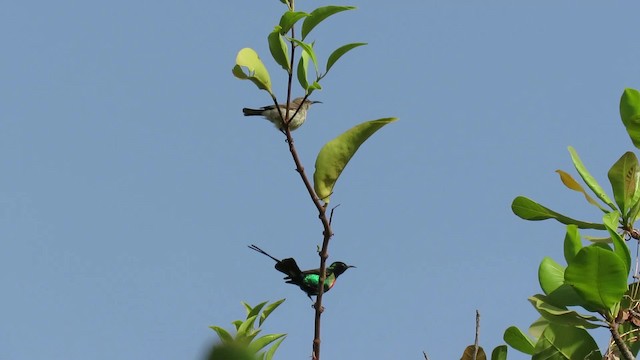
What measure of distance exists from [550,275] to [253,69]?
1.27 metres

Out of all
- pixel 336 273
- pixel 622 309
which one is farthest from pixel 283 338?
pixel 336 273

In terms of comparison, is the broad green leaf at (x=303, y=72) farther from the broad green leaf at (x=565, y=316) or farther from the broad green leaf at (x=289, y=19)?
the broad green leaf at (x=565, y=316)

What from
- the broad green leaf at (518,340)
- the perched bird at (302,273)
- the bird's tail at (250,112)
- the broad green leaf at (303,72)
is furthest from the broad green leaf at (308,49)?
the bird's tail at (250,112)

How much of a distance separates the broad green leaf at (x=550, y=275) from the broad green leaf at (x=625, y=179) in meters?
0.61

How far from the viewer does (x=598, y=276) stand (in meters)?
2.97

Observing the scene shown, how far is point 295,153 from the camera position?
2475mm

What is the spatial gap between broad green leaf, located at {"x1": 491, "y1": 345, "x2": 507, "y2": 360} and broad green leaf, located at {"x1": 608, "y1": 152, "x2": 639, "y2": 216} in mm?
881

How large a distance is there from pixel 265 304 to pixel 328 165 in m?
0.79

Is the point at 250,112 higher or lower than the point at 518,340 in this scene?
higher

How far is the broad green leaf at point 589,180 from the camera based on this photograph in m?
3.79

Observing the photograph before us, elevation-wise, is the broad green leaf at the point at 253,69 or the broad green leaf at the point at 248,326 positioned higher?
the broad green leaf at the point at 253,69

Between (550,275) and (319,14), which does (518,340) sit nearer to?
(550,275)

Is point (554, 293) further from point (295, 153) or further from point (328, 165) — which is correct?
point (295, 153)

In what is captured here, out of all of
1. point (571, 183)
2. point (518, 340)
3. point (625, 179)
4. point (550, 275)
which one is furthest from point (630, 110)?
point (518, 340)
